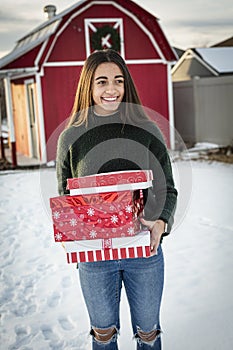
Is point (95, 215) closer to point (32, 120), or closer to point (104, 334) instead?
point (104, 334)

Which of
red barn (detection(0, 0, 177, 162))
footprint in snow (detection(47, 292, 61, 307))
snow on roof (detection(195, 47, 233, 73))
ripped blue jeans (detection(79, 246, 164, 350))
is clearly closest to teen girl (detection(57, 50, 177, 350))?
ripped blue jeans (detection(79, 246, 164, 350))

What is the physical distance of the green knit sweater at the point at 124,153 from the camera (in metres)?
1.64

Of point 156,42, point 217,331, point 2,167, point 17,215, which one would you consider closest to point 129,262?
point 217,331

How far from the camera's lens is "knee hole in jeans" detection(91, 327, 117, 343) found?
1739 mm

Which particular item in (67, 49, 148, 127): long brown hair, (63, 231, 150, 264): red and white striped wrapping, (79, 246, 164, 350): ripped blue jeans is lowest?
(79, 246, 164, 350): ripped blue jeans

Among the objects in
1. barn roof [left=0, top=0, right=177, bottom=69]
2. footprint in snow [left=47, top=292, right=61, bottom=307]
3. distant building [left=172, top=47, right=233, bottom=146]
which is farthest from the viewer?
distant building [left=172, top=47, right=233, bottom=146]

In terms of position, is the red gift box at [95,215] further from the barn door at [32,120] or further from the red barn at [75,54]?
the barn door at [32,120]

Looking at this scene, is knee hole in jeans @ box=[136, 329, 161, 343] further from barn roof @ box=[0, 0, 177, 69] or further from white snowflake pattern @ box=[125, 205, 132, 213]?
barn roof @ box=[0, 0, 177, 69]

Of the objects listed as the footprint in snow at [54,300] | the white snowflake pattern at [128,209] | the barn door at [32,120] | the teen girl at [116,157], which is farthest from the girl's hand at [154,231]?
the barn door at [32,120]

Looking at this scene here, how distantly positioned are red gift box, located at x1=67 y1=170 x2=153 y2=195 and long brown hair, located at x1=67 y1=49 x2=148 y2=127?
0.21 m

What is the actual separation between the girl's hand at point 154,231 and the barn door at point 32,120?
7.45 metres

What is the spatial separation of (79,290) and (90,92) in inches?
71.3

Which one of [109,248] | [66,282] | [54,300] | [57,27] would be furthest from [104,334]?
[57,27]

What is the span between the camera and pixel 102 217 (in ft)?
5.04
